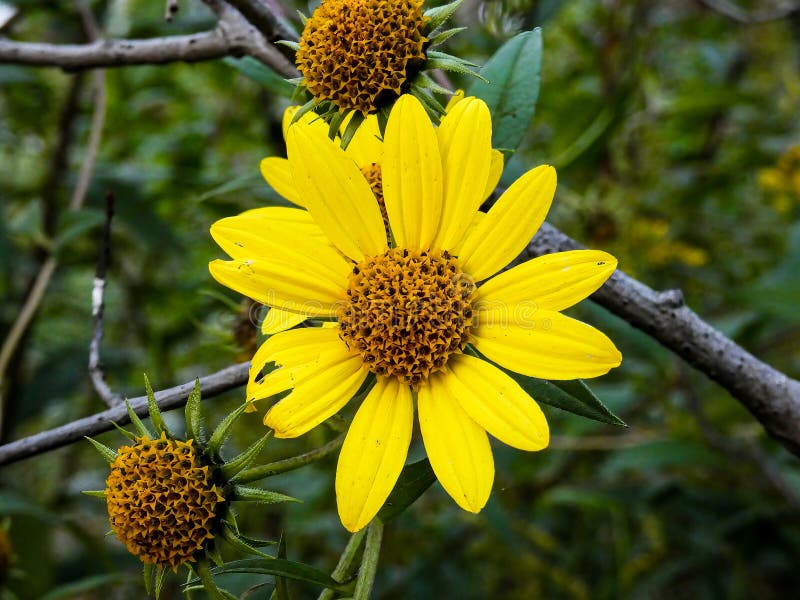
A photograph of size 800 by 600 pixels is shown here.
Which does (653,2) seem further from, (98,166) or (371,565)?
(371,565)

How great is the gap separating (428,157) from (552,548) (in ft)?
5.05

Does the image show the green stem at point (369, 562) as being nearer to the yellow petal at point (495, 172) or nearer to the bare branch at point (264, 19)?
the yellow petal at point (495, 172)

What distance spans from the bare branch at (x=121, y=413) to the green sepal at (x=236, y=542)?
0.15 metres

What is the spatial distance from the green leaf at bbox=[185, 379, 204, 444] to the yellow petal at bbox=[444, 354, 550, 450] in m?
0.28

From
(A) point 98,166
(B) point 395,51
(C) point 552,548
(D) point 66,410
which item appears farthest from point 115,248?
(B) point 395,51

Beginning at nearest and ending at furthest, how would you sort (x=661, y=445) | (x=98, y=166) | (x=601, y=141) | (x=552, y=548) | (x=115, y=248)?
(x=601, y=141) < (x=661, y=445) < (x=552, y=548) < (x=98, y=166) < (x=115, y=248)

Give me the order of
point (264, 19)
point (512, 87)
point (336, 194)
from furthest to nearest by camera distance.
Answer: point (512, 87) < point (264, 19) < point (336, 194)

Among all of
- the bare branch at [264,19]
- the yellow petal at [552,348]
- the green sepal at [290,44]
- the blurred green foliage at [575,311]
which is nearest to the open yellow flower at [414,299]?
the yellow petal at [552,348]

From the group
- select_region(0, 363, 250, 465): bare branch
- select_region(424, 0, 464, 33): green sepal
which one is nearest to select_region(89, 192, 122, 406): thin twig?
select_region(0, 363, 250, 465): bare branch

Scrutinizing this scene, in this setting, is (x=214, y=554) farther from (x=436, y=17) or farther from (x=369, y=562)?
(x=436, y=17)

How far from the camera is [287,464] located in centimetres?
81

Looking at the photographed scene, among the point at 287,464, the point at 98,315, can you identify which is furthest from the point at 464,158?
the point at 98,315

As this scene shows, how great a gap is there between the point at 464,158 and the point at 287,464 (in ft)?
1.24

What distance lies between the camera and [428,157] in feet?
2.79
